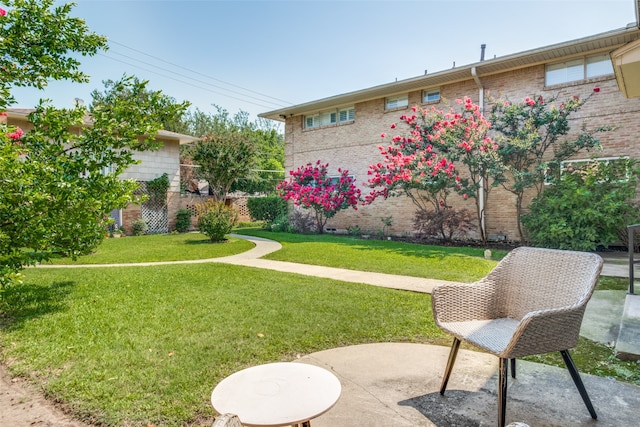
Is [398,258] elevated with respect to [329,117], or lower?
lower

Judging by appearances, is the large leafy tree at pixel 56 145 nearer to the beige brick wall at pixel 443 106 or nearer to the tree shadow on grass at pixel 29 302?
the tree shadow on grass at pixel 29 302

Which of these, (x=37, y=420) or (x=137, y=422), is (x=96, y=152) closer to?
(x=37, y=420)

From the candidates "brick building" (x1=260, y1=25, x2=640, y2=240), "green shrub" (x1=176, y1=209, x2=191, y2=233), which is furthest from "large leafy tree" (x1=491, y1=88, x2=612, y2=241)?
"green shrub" (x1=176, y1=209, x2=191, y2=233)

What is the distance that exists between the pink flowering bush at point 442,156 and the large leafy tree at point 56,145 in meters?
8.04

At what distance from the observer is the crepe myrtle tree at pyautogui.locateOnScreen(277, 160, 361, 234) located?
14.5 m

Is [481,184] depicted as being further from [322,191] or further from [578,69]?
[322,191]

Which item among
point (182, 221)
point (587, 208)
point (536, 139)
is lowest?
point (182, 221)

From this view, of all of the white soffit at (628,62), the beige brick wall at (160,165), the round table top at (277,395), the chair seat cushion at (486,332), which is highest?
the beige brick wall at (160,165)

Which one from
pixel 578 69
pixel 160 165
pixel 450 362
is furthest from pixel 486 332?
pixel 160 165

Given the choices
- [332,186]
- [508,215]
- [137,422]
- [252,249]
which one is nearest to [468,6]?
[508,215]

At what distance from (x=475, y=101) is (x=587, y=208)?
5.46 m

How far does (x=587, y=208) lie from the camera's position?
348 inches

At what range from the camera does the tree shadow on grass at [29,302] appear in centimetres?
441

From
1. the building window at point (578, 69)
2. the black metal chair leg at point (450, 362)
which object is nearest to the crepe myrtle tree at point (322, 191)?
the building window at point (578, 69)
